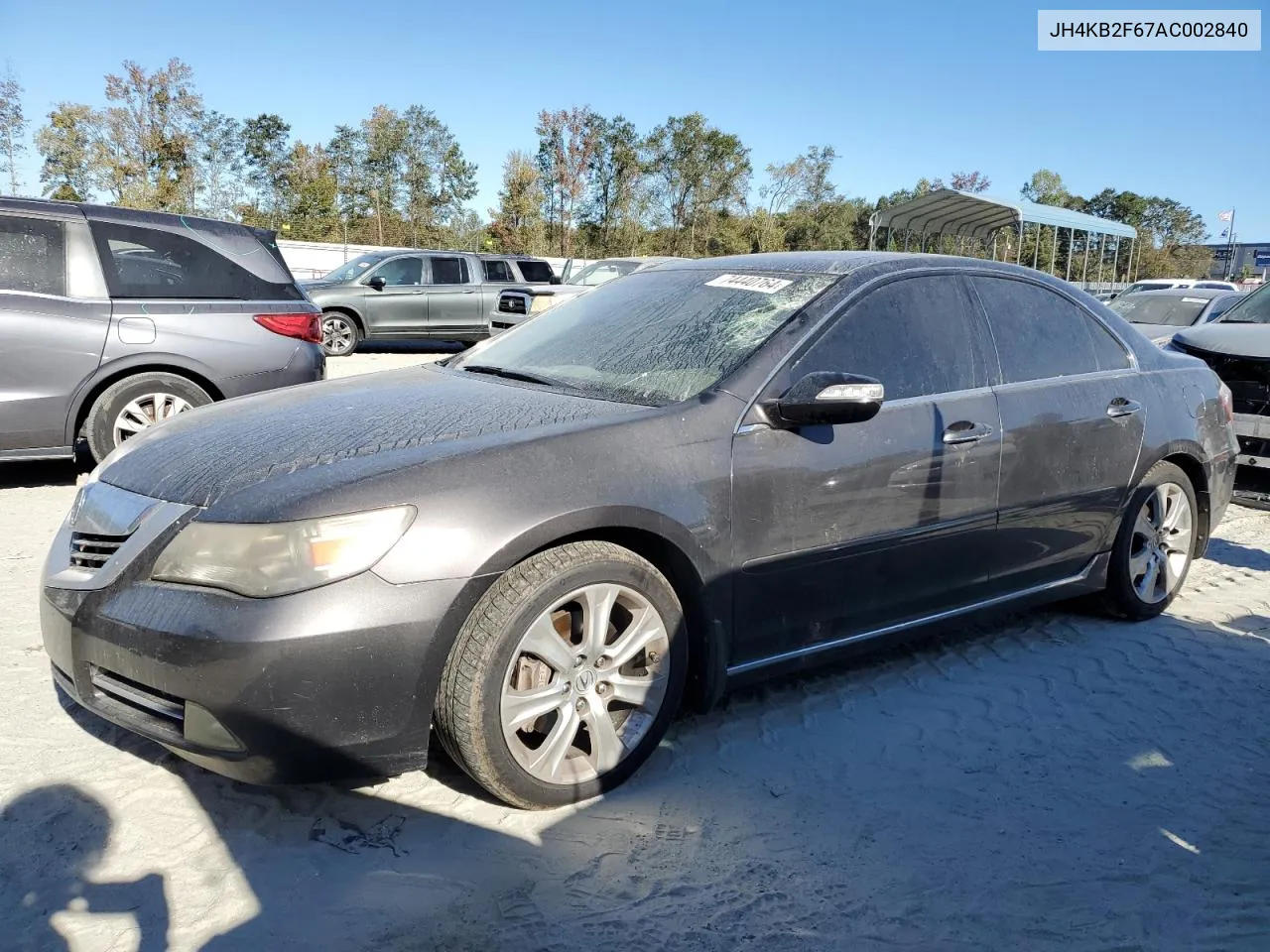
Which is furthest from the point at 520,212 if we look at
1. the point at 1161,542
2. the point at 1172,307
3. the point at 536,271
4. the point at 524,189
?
the point at 1161,542

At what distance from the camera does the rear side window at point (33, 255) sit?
6117 mm

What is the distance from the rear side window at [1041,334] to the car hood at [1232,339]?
315cm

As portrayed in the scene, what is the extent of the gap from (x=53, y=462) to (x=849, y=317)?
6.52 metres

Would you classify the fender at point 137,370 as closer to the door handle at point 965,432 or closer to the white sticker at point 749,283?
the white sticker at point 749,283

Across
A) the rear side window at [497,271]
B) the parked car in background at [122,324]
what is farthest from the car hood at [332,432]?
the rear side window at [497,271]

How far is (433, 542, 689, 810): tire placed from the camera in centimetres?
264

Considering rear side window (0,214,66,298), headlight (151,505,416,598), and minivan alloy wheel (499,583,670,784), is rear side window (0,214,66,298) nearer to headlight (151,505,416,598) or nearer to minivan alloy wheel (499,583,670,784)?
headlight (151,505,416,598)

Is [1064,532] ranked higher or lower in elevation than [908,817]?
higher

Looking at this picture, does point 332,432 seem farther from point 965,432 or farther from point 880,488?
point 965,432

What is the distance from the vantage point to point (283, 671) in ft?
7.94

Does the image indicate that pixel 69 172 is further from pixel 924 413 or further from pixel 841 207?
pixel 924 413

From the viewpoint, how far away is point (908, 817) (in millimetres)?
2869

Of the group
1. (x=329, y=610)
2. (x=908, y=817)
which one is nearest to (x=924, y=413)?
(x=908, y=817)

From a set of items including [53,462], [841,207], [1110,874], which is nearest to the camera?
[1110,874]
